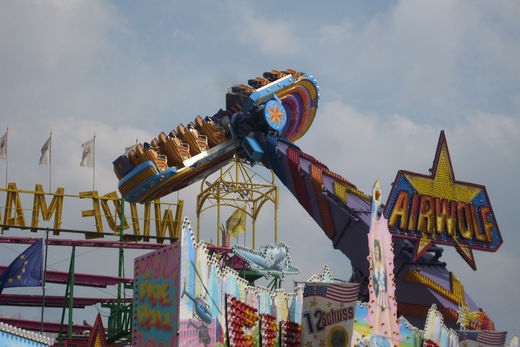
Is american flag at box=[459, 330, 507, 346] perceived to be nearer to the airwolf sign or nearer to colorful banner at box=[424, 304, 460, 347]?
colorful banner at box=[424, 304, 460, 347]

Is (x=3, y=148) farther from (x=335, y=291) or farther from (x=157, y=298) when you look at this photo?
(x=157, y=298)

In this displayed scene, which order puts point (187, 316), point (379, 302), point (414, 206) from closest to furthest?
point (187, 316) → point (379, 302) → point (414, 206)

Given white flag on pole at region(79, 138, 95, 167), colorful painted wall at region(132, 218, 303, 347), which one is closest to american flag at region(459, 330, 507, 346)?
colorful painted wall at region(132, 218, 303, 347)

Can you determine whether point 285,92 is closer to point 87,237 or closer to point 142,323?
point 87,237

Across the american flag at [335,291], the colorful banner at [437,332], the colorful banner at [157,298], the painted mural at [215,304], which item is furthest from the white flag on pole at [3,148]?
the colorful banner at [437,332]

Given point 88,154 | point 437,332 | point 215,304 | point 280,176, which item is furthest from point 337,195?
point 88,154

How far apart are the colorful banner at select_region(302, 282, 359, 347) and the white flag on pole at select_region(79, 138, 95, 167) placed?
19240mm

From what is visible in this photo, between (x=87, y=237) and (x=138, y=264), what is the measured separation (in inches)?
723

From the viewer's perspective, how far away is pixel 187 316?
21.3 m

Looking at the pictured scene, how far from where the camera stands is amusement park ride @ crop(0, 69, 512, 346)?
31.4 metres

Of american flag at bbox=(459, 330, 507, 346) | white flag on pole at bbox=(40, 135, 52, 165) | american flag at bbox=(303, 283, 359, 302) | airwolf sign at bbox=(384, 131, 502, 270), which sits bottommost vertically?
american flag at bbox=(459, 330, 507, 346)

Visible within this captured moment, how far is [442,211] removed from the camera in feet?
104

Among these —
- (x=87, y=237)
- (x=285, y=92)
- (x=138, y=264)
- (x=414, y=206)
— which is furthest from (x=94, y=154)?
(x=138, y=264)

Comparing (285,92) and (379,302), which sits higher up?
(285,92)
